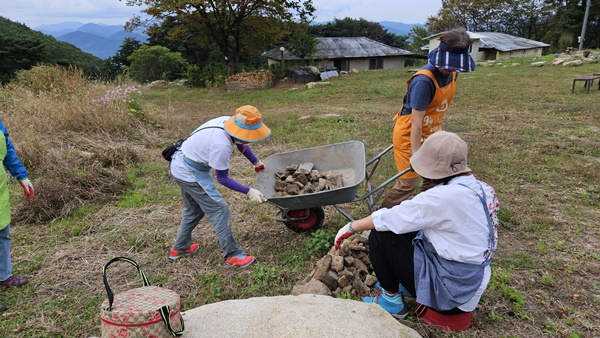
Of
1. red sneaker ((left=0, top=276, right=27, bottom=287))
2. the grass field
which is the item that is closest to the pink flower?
the grass field

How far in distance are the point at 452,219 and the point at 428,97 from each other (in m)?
1.25

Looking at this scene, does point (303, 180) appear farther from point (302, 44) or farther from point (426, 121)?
point (302, 44)

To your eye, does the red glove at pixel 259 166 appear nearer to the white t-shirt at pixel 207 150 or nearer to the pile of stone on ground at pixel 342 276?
the white t-shirt at pixel 207 150

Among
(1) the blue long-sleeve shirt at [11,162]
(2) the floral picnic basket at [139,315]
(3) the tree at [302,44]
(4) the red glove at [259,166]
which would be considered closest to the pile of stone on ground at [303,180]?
(4) the red glove at [259,166]

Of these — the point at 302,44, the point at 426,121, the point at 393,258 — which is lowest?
the point at 393,258

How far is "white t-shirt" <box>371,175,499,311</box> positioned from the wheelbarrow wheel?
4.90 feet

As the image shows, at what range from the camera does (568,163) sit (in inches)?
219

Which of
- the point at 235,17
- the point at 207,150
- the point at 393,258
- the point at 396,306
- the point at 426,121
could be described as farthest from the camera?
the point at 235,17

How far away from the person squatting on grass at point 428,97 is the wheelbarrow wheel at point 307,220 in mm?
707

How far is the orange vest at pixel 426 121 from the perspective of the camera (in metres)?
3.07

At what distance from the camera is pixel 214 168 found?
292cm

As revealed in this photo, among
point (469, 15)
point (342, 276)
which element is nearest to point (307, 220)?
→ point (342, 276)

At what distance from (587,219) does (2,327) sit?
17.5ft

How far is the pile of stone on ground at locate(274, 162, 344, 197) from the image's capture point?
346 centimetres
